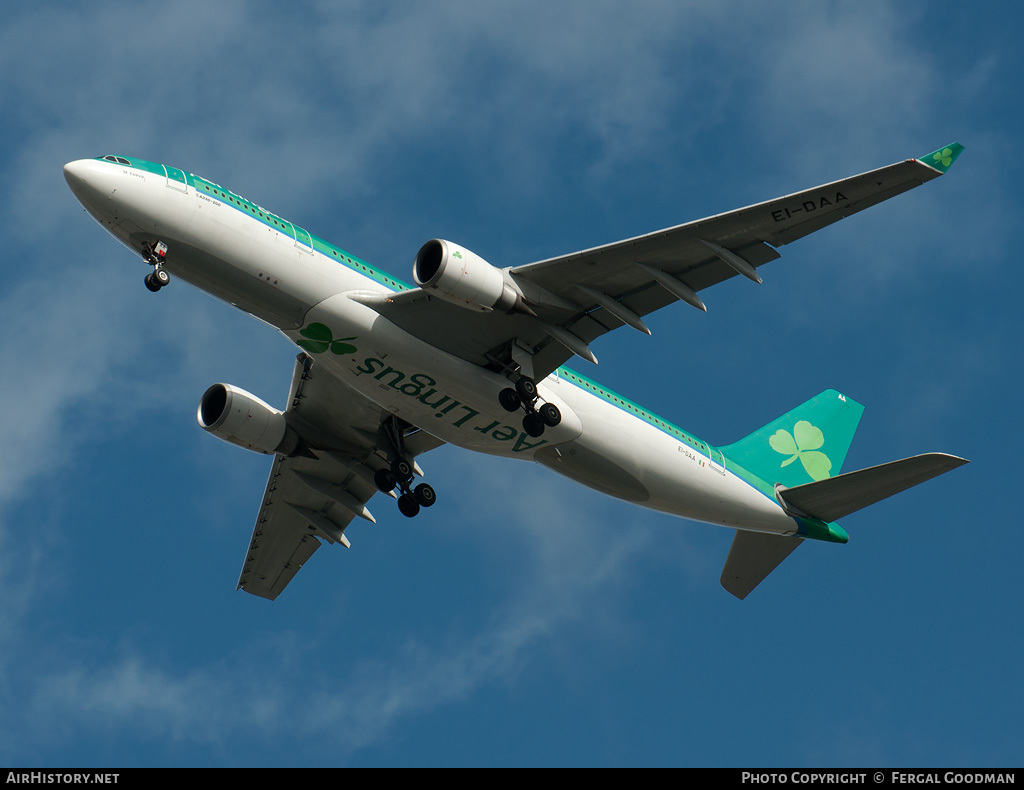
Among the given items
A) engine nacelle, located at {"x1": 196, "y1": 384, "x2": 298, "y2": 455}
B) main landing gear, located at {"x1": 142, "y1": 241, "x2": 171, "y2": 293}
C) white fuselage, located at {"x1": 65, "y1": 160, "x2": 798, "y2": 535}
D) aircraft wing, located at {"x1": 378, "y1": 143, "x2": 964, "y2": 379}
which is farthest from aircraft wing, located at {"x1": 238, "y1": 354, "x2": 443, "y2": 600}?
main landing gear, located at {"x1": 142, "y1": 241, "x2": 171, "y2": 293}

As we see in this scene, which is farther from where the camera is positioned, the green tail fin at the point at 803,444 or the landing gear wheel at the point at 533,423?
the green tail fin at the point at 803,444

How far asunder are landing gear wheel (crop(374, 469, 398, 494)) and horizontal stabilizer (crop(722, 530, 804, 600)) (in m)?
11.3

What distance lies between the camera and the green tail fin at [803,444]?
36.2 m

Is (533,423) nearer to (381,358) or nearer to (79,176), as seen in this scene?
(381,358)

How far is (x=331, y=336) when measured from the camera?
28.9m

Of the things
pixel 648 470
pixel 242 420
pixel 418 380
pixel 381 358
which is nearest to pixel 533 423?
pixel 418 380

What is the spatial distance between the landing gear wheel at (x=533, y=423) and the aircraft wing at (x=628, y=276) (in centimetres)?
114

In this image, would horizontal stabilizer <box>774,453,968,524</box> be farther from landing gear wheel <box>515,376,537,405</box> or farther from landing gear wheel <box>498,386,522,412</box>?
landing gear wheel <box>498,386,522,412</box>

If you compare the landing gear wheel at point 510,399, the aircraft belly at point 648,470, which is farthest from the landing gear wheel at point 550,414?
the aircraft belly at point 648,470

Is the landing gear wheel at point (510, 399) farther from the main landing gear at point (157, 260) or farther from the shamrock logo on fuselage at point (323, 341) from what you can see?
the main landing gear at point (157, 260)

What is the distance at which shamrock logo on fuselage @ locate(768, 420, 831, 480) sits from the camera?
37.7 m
